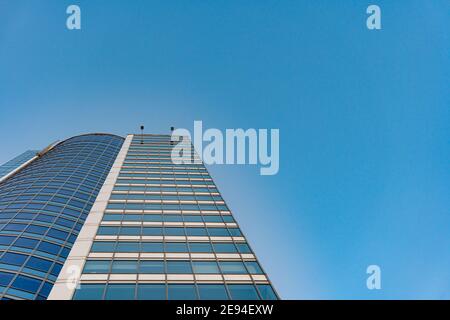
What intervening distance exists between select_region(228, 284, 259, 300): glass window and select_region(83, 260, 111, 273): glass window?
823cm

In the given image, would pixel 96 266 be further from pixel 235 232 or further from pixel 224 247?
pixel 235 232

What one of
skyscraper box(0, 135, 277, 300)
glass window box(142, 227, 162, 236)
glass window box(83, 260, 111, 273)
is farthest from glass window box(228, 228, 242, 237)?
glass window box(83, 260, 111, 273)

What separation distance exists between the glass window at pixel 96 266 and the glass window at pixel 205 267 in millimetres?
5818

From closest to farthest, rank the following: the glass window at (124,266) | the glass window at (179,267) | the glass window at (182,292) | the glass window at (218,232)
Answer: the glass window at (182,292), the glass window at (124,266), the glass window at (179,267), the glass window at (218,232)

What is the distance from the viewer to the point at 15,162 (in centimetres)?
7838

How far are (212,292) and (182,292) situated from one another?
1857mm

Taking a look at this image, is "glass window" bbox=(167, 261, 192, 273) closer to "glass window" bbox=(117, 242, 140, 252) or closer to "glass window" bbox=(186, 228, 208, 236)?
"glass window" bbox=(117, 242, 140, 252)

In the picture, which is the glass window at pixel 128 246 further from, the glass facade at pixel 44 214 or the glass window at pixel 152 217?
the glass facade at pixel 44 214

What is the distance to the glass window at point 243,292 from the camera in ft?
73.6

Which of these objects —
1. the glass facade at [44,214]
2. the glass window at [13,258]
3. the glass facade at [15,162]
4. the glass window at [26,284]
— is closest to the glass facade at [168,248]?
the glass window at [26,284]

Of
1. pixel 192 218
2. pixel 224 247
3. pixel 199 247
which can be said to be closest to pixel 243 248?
pixel 224 247

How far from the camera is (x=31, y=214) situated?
143ft
